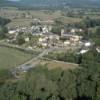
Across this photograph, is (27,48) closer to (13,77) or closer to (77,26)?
(13,77)

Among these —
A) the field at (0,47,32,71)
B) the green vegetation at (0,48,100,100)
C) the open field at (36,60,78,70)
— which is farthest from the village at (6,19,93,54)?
the green vegetation at (0,48,100,100)

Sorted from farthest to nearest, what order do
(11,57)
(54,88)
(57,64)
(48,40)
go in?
(48,40), (11,57), (57,64), (54,88)

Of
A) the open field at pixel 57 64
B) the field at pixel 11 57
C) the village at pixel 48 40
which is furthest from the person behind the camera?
the village at pixel 48 40

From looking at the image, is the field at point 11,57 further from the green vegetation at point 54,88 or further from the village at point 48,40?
the green vegetation at point 54,88

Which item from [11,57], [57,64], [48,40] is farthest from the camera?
[48,40]

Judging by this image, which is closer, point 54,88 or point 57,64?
point 54,88

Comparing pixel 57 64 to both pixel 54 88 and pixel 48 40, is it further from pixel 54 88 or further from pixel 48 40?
pixel 48 40

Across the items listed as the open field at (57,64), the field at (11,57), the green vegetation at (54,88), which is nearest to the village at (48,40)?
the field at (11,57)

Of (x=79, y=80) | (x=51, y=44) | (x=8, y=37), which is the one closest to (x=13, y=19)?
(x=8, y=37)

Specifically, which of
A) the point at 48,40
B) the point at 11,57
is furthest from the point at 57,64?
the point at 48,40
